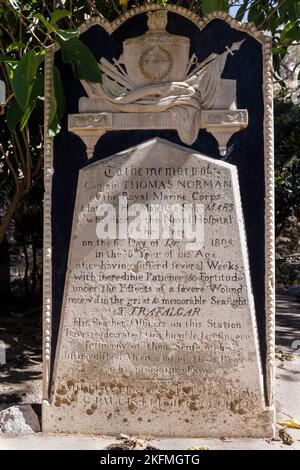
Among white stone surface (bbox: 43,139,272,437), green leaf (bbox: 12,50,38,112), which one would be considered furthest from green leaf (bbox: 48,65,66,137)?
white stone surface (bbox: 43,139,272,437)

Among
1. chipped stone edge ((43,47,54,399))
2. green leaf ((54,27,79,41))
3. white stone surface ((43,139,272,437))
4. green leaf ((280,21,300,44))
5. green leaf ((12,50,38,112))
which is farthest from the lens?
green leaf ((280,21,300,44))

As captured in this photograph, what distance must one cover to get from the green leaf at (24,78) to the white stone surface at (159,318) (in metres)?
0.73

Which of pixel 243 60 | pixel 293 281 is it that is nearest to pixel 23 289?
pixel 293 281

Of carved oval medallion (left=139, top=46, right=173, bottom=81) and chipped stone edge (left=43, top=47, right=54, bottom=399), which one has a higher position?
carved oval medallion (left=139, top=46, right=173, bottom=81)

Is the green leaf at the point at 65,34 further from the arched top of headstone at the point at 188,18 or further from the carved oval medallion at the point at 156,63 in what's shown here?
the carved oval medallion at the point at 156,63

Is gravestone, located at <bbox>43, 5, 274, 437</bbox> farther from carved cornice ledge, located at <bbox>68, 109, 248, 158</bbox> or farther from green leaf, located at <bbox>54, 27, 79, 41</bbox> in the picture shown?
green leaf, located at <bbox>54, 27, 79, 41</bbox>

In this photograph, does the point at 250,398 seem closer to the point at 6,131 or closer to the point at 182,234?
the point at 182,234

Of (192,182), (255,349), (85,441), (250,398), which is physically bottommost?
(85,441)

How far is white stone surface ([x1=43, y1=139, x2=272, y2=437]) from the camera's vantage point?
438 centimetres

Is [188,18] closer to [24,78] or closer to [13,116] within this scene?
[24,78]

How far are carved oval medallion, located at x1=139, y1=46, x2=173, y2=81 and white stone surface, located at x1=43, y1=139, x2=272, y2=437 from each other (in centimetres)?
50

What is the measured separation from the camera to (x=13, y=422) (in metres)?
4.41

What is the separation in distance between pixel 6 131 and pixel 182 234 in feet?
10.7

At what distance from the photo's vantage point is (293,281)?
43.5 ft
